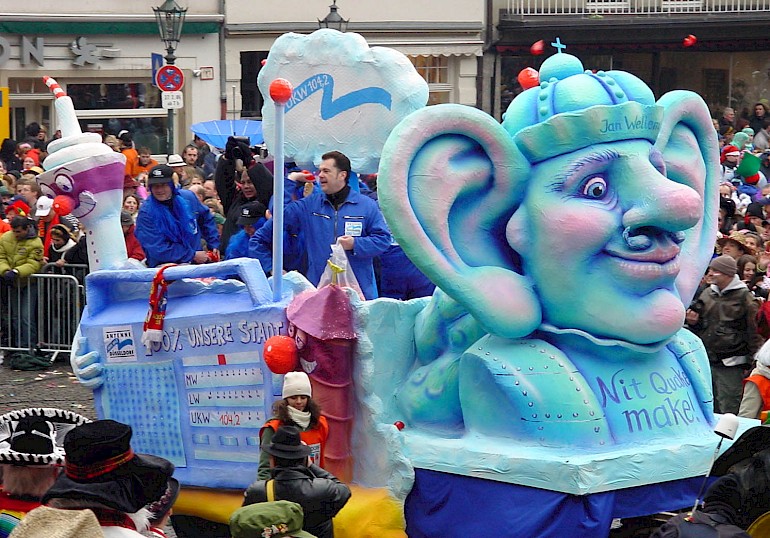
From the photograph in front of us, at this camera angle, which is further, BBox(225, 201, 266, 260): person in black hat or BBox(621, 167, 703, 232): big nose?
BBox(225, 201, 266, 260): person in black hat

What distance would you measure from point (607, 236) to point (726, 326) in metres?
2.99

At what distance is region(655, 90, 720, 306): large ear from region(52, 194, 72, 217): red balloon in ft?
10.2

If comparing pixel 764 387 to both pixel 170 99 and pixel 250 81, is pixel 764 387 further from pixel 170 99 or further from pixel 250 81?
pixel 250 81

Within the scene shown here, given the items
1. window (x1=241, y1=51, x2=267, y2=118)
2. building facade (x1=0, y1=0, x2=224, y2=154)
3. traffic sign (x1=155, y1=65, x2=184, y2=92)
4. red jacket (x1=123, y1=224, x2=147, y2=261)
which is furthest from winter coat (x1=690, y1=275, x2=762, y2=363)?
window (x1=241, y1=51, x2=267, y2=118)

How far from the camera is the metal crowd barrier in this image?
1277 centimetres

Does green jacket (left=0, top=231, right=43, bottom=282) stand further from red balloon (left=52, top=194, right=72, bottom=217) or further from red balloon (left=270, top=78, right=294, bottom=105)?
red balloon (left=270, top=78, right=294, bottom=105)

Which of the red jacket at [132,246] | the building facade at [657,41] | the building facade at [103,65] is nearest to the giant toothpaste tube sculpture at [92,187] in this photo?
the red jacket at [132,246]

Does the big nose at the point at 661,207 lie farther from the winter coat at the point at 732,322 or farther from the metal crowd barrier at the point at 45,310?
the metal crowd barrier at the point at 45,310

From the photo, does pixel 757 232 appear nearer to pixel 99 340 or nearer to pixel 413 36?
pixel 99 340

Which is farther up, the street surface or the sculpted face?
the sculpted face

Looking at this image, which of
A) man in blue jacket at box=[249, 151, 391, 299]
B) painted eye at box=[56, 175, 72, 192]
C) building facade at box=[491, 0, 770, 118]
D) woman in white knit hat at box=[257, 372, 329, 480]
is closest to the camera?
woman in white knit hat at box=[257, 372, 329, 480]

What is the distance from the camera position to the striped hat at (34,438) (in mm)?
4852

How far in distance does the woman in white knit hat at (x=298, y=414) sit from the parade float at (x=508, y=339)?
333 mm

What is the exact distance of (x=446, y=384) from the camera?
280 inches
